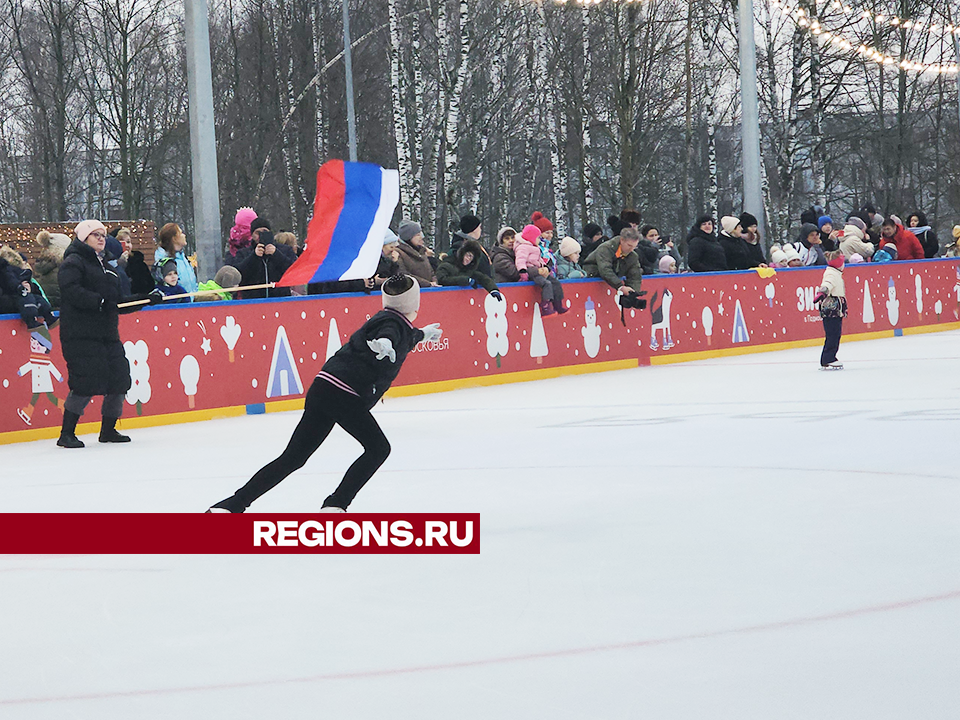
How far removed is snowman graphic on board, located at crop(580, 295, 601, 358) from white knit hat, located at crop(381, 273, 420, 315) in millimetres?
10228

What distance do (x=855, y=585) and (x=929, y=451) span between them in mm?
3686

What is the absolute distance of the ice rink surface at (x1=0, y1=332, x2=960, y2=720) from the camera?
3.71 meters

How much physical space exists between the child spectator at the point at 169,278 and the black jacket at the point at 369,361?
6694 millimetres

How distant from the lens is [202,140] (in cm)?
1418

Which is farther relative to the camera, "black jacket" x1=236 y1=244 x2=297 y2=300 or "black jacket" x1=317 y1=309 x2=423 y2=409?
"black jacket" x1=236 y1=244 x2=297 y2=300

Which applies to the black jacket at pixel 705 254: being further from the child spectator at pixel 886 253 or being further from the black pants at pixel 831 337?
the child spectator at pixel 886 253

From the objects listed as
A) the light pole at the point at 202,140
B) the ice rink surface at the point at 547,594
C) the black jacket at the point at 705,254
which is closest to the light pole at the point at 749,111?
the black jacket at the point at 705,254

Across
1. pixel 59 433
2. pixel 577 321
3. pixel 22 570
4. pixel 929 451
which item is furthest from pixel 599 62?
pixel 22 570

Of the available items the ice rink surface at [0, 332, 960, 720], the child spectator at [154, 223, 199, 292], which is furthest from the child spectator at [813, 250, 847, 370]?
the child spectator at [154, 223, 199, 292]

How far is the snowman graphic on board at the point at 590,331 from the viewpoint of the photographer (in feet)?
54.2

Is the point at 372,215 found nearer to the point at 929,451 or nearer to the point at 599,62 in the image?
the point at 929,451

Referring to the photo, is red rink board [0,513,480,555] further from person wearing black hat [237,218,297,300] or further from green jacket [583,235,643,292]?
green jacket [583,235,643,292]

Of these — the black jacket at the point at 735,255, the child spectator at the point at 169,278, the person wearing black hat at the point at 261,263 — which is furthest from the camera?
the black jacket at the point at 735,255

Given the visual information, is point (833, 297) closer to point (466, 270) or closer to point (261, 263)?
point (466, 270)
